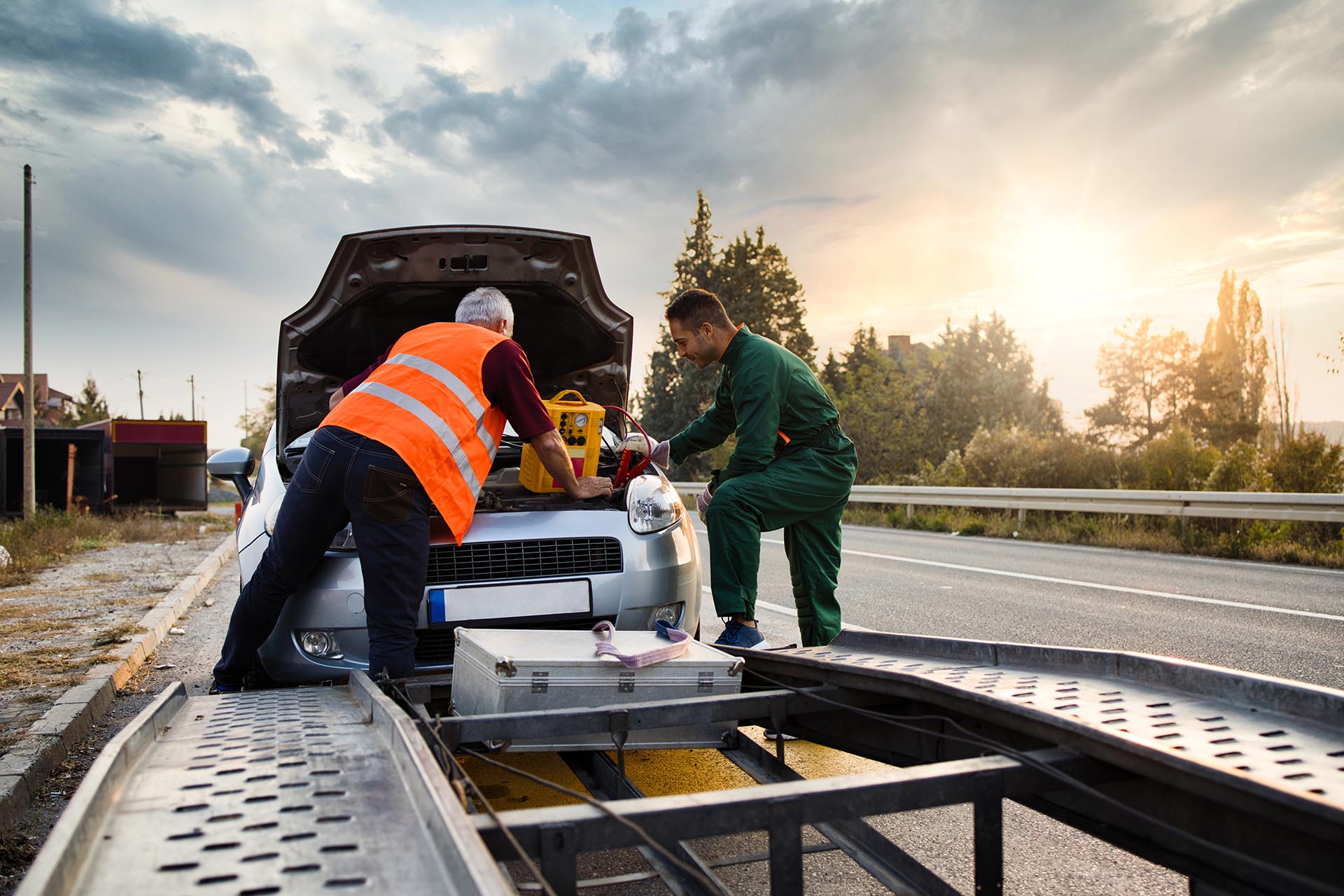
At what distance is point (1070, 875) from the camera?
279 cm

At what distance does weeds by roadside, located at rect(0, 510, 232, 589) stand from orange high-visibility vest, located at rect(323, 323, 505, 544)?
8773mm

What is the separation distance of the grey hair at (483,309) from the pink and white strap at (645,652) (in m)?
1.52

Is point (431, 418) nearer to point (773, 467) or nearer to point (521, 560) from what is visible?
point (521, 560)

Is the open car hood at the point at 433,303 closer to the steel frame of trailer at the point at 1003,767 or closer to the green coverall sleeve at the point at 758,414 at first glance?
the green coverall sleeve at the point at 758,414

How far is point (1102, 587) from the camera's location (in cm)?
877

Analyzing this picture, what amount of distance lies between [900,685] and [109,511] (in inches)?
920

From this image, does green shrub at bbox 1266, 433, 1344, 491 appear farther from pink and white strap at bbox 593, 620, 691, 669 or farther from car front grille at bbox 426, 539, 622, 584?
pink and white strap at bbox 593, 620, 691, 669

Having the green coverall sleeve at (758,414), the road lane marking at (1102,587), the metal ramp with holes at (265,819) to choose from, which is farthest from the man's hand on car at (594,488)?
the road lane marking at (1102,587)

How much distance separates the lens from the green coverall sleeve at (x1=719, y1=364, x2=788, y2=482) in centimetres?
440

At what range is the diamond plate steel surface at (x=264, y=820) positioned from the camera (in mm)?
1456

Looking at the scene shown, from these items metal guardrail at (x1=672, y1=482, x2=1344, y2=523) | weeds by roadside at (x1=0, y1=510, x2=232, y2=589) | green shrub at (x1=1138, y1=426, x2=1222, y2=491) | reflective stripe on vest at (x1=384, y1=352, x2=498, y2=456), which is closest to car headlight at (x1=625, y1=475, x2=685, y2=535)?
reflective stripe on vest at (x1=384, y1=352, x2=498, y2=456)

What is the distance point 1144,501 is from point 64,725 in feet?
42.7

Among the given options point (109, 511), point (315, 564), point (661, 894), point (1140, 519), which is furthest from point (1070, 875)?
point (109, 511)

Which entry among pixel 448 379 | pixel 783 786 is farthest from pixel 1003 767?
pixel 448 379
